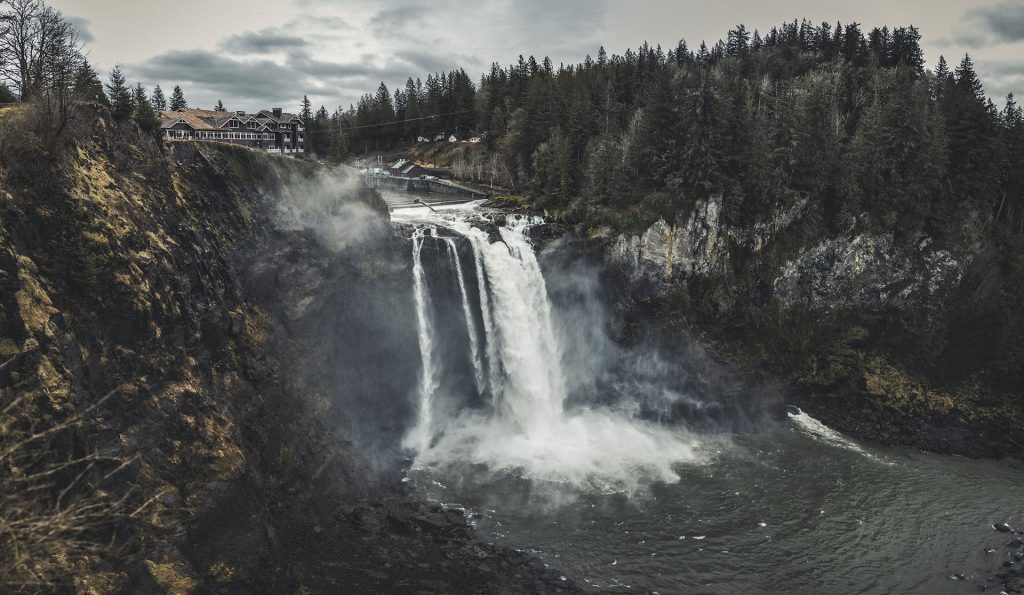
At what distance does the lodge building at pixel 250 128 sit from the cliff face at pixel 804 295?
31.0 m

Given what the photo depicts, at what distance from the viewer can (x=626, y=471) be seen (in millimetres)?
34531

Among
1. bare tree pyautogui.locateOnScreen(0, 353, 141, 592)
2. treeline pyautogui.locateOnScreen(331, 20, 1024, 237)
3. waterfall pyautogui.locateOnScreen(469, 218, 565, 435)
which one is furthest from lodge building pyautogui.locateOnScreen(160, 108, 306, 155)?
bare tree pyautogui.locateOnScreen(0, 353, 141, 592)

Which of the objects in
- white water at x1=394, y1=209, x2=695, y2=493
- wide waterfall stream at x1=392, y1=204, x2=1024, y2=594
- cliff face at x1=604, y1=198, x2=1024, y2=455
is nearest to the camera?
wide waterfall stream at x1=392, y1=204, x2=1024, y2=594

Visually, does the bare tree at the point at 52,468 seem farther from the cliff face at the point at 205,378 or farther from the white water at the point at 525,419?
the white water at the point at 525,419

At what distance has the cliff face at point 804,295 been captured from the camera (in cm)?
4416

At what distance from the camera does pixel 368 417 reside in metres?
36.1

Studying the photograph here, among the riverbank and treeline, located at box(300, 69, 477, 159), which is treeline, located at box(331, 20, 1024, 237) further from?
treeline, located at box(300, 69, 477, 159)

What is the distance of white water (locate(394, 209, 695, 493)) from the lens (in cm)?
3484

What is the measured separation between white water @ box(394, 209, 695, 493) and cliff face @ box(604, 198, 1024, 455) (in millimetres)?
7434

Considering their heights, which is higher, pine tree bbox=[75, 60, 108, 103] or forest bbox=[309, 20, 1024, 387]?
pine tree bbox=[75, 60, 108, 103]

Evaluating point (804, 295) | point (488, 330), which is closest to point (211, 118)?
point (488, 330)

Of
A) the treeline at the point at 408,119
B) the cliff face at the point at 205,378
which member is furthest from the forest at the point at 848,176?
the treeline at the point at 408,119

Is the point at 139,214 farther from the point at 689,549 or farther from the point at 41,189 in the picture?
the point at 689,549

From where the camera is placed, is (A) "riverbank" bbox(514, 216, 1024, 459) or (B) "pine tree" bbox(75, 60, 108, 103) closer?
(B) "pine tree" bbox(75, 60, 108, 103)
